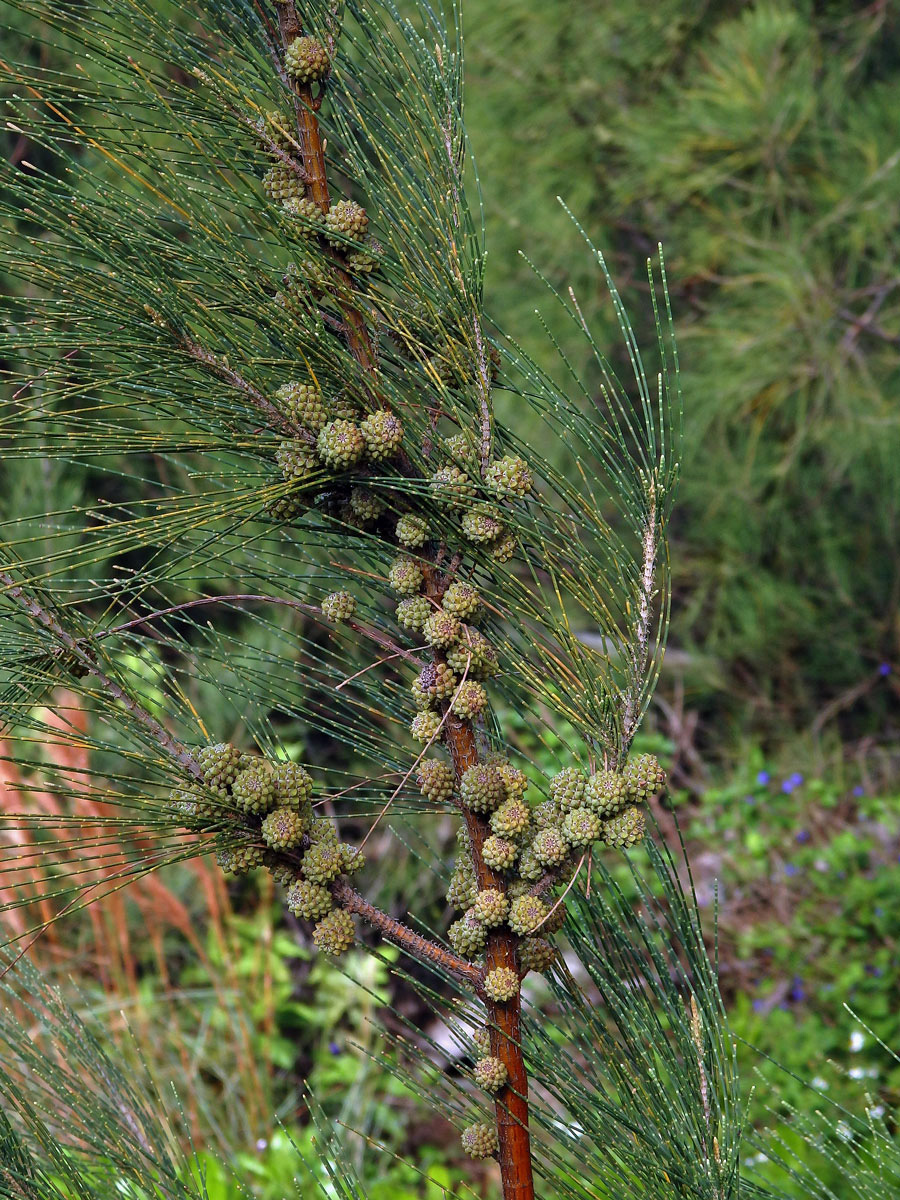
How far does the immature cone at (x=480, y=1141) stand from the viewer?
725mm

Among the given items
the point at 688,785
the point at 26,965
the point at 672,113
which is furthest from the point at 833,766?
the point at 26,965

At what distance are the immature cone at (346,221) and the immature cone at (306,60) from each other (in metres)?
0.09

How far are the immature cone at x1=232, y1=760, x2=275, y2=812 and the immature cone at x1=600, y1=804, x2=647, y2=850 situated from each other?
204mm

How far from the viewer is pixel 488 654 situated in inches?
28.7

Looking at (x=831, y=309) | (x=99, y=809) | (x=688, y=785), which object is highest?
(x=831, y=309)

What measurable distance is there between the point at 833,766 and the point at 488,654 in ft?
9.68

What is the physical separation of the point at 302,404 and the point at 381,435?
0.18 ft

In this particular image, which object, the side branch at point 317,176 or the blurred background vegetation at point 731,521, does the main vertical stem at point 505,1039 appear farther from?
the blurred background vegetation at point 731,521

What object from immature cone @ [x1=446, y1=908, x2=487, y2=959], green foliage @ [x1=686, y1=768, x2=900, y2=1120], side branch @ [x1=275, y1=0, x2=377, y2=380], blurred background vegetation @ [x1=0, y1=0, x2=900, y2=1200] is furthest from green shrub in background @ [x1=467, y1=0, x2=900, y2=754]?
immature cone @ [x1=446, y1=908, x2=487, y2=959]

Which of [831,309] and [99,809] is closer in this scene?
[99,809]

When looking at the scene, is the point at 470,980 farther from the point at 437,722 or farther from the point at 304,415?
the point at 304,415

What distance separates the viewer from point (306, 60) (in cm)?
72

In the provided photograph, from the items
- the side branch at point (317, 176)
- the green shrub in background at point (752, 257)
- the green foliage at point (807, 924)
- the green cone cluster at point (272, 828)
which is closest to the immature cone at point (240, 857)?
the green cone cluster at point (272, 828)

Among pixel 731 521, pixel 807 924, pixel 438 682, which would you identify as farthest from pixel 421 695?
pixel 731 521
